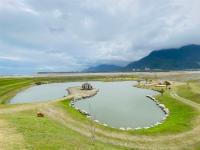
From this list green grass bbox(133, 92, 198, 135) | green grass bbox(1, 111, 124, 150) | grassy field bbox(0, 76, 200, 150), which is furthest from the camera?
green grass bbox(133, 92, 198, 135)

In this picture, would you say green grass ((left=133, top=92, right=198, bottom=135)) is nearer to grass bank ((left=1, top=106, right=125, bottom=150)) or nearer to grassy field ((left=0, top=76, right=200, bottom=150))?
grassy field ((left=0, top=76, right=200, bottom=150))

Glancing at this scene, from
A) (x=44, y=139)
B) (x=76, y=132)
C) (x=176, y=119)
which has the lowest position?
(x=176, y=119)

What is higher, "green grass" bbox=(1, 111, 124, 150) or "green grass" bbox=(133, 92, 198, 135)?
"green grass" bbox=(1, 111, 124, 150)

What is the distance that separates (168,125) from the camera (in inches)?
2386

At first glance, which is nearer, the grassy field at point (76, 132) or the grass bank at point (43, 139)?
the grass bank at point (43, 139)

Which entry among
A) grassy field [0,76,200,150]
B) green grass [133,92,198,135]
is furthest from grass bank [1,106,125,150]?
green grass [133,92,198,135]

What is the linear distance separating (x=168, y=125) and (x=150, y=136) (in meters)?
8.94

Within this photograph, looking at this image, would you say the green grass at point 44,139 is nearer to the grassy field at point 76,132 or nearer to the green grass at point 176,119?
the grassy field at point 76,132

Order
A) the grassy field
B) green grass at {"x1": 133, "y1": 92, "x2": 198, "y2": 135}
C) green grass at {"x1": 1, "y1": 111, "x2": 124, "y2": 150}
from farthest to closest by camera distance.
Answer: green grass at {"x1": 133, "y1": 92, "x2": 198, "y2": 135} → the grassy field → green grass at {"x1": 1, "y1": 111, "x2": 124, "y2": 150}

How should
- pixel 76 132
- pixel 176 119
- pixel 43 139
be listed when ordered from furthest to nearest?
pixel 176 119 < pixel 76 132 < pixel 43 139

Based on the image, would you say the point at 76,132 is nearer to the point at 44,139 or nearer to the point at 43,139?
the point at 44,139

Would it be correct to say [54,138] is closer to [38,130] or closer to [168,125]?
[38,130]

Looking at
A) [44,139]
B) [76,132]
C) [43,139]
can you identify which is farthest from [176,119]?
[43,139]

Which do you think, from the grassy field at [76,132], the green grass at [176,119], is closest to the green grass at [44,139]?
the grassy field at [76,132]
